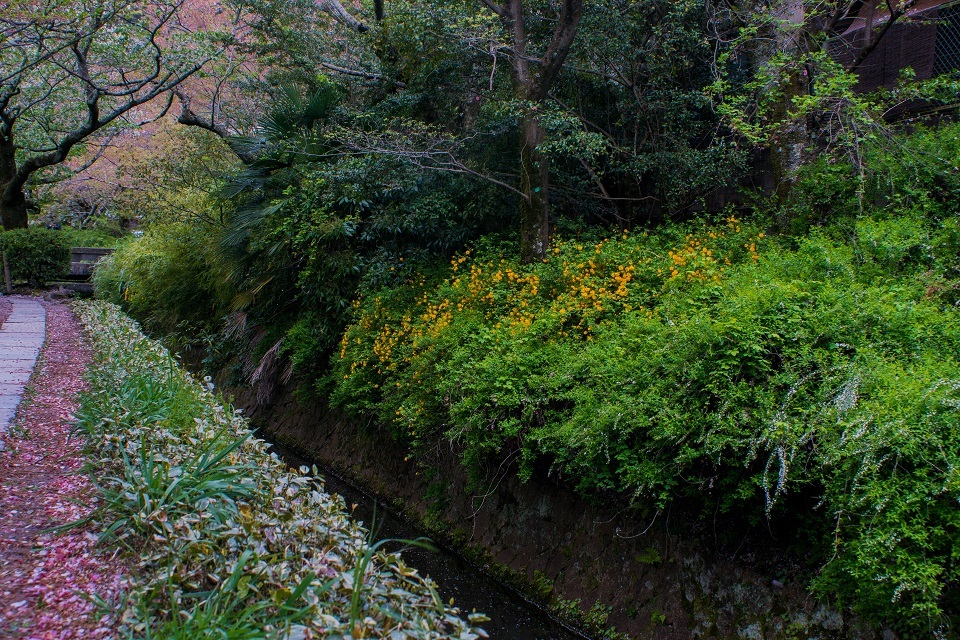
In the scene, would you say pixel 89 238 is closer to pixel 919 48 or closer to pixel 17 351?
pixel 17 351

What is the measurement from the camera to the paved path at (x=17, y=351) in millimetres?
5421

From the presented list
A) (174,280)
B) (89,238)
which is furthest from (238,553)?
(89,238)

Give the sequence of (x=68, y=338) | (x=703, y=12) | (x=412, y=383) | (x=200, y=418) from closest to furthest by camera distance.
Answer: (x=200, y=418), (x=412, y=383), (x=703, y=12), (x=68, y=338)

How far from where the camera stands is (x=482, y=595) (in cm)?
527

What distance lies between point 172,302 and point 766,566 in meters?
11.6

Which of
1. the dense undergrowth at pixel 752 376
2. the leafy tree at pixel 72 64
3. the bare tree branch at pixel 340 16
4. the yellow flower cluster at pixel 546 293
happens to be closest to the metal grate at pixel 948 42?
the dense undergrowth at pixel 752 376

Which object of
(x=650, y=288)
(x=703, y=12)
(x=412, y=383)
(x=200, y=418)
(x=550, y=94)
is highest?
(x=703, y=12)

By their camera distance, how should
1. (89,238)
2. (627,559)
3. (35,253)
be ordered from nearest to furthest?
(627,559) → (35,253) → (89,238)

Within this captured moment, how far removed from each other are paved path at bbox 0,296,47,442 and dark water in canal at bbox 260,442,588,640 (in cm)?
301

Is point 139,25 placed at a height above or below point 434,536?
above

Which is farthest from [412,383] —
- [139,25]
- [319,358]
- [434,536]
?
[139,25]

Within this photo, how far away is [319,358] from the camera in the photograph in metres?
8.93

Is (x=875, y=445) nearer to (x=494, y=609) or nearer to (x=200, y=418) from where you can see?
(x=494, y=609)

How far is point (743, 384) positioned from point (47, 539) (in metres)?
3.67
